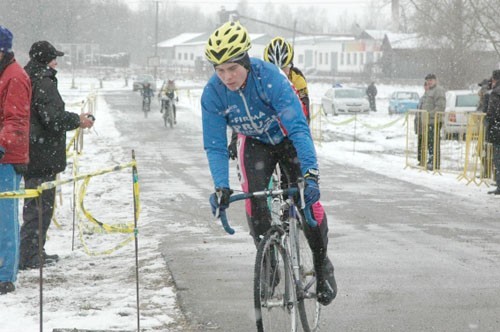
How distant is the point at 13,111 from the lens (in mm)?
7016

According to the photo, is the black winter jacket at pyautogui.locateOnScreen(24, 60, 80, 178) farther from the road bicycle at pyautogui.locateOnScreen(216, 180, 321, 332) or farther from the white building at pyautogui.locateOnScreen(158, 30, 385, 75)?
the white building at pyautogui.locateOnScreen(158, 30, 385, 75)

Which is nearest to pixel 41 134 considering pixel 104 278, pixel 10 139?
pixel 10 139

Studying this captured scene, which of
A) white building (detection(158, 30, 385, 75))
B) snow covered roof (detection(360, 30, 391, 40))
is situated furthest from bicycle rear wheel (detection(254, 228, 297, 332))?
snow covered roof (detection(360, 30, 391, 40))

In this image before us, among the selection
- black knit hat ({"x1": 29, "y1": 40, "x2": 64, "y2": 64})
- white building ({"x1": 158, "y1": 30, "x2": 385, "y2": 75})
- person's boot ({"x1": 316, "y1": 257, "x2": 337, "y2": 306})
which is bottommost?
person's boot ({"x1": 316, "y1": 257, "x2": 337, "y2": 306})

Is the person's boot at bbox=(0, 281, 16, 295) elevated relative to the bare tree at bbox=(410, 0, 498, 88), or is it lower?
lower

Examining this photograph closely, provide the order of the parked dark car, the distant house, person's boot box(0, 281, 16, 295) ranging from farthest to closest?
the distant house → the parked dark car → person's boot box(0, 281, 16, 295)

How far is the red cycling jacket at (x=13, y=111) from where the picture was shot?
23.0 ft

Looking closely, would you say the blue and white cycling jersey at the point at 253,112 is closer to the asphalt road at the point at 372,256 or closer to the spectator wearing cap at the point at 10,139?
the asphalt road at the point at 372,256

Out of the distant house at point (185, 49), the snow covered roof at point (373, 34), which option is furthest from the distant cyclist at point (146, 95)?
the distant house at point (185, 49)

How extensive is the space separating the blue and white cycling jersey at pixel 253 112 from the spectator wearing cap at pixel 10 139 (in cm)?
224

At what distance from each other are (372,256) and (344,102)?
33.0 m

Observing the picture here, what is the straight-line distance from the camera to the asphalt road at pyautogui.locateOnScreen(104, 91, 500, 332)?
6301mm

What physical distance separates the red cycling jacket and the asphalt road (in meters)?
1.77

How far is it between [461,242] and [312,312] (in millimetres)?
4050
